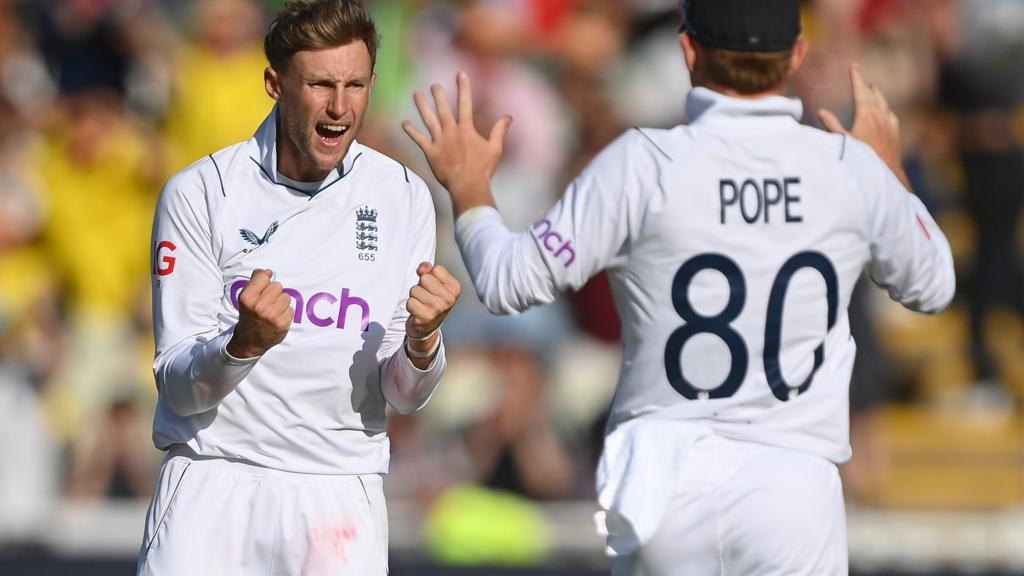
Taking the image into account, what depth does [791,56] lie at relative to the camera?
414cm

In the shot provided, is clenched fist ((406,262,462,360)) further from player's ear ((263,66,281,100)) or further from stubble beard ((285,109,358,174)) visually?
player's ear ((263,66,281,100))

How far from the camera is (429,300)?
4016mm

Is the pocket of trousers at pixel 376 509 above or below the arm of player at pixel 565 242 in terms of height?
below

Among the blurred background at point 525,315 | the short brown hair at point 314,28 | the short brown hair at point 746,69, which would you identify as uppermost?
the short brown hair at point 314,28

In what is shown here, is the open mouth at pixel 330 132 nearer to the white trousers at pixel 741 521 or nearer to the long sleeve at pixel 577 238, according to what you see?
the long sleeve at pixel 577 238

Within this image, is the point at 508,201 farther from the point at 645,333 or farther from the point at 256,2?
the point at 645,333

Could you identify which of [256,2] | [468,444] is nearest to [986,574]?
[468,444]

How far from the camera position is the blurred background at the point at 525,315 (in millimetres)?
8812

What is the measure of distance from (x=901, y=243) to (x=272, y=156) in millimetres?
1698

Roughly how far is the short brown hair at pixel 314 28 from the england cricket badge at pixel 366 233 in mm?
415

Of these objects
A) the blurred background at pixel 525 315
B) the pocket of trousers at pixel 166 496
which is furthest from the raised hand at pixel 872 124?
the blurred background at pixel 525 315

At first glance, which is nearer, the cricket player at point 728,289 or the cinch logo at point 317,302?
the cricket player at point 728,289

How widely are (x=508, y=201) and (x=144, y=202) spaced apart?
2.25 metres

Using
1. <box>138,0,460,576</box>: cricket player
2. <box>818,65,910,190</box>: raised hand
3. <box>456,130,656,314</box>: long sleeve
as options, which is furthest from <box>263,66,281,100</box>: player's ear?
<box>818,65,910,190</box>: raised hand
